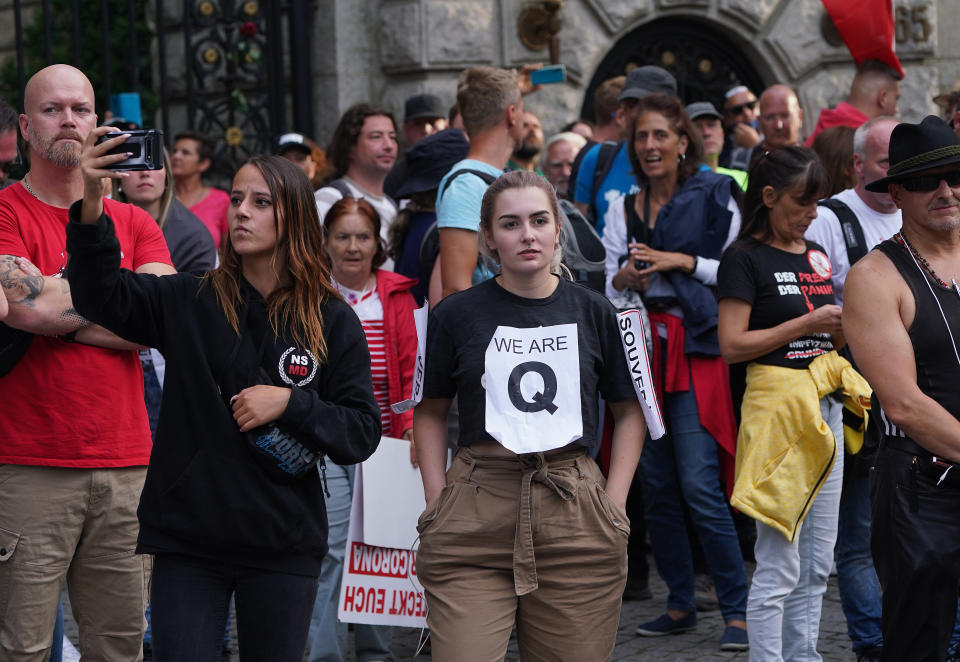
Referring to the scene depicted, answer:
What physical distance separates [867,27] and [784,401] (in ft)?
12.6

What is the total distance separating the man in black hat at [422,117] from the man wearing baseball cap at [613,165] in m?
1.10

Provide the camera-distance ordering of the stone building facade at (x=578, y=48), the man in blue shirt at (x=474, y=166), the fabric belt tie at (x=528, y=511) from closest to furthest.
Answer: the fabric belt tie at (x=528, y=511) < the man in blue shirt at (x=474, y=166) < the stone building facade at (x=578, y=48)

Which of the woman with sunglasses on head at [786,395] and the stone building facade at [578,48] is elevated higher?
the stone building facade at [578,48]

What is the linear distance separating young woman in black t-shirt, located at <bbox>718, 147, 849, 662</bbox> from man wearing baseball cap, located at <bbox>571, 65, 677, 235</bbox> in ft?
4.58

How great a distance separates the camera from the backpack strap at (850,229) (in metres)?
5.82

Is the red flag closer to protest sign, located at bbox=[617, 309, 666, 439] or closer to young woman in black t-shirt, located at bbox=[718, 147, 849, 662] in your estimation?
young woman in black t-shirt, located at bbox=[718, 147, 849, 662]

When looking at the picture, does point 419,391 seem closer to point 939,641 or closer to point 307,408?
point 307,408

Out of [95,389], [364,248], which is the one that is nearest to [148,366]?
[364,248]

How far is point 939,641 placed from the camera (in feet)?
13.5

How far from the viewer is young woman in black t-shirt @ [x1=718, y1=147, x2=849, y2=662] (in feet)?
16.9

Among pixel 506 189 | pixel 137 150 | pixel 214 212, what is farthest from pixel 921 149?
pixel 214 212

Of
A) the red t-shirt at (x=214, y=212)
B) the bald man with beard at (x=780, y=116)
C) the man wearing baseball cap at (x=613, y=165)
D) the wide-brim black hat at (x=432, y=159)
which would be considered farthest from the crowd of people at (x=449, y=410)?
the bald man with beard at (x=780, y=116)

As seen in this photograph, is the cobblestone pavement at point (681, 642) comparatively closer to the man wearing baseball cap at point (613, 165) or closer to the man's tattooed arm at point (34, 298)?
the man wearing baseball cap at point (613, 165)

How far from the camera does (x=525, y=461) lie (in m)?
3.97
